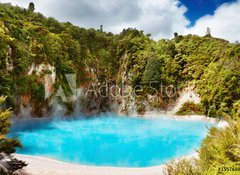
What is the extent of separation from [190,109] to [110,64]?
16342 mm

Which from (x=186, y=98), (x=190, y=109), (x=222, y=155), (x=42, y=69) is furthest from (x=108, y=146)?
(x=186, y=98)

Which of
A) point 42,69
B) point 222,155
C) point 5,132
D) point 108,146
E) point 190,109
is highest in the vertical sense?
point 42,69

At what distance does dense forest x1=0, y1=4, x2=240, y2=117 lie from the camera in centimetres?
2952

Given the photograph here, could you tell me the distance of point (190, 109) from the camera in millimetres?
38688

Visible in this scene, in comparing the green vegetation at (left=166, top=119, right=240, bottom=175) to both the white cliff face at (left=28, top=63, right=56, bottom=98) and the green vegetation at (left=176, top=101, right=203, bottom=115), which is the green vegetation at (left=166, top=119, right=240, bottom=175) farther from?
the green vegetation at (left=176, top=101, right=203, bottom=115)

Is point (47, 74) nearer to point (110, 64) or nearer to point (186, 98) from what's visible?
point (110, 64)

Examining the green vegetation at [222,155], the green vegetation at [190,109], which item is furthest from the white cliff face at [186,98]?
the green vegetation at [222,155]

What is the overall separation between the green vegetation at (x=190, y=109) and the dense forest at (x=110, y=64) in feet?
6.01

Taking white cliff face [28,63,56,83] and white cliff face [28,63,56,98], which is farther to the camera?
white cliff face [28,63,56,98]

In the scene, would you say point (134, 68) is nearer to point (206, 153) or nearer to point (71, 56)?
point (71, 56)

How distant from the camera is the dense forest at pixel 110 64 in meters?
29.5

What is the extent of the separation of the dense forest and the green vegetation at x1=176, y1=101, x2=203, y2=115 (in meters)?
1.83

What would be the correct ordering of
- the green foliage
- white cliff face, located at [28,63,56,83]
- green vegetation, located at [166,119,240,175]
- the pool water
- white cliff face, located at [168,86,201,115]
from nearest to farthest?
green vegetation, located at [166,119,240,175] < the green foliage < the pool water < white cliff face, located at [28,63,56,83] < white cliff face, located at [168,86,201,115]

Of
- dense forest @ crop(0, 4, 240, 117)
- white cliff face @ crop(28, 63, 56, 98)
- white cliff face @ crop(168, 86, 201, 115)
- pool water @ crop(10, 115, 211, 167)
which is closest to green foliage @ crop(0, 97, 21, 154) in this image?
pool water @ crop(10, 115, 211, 167)
